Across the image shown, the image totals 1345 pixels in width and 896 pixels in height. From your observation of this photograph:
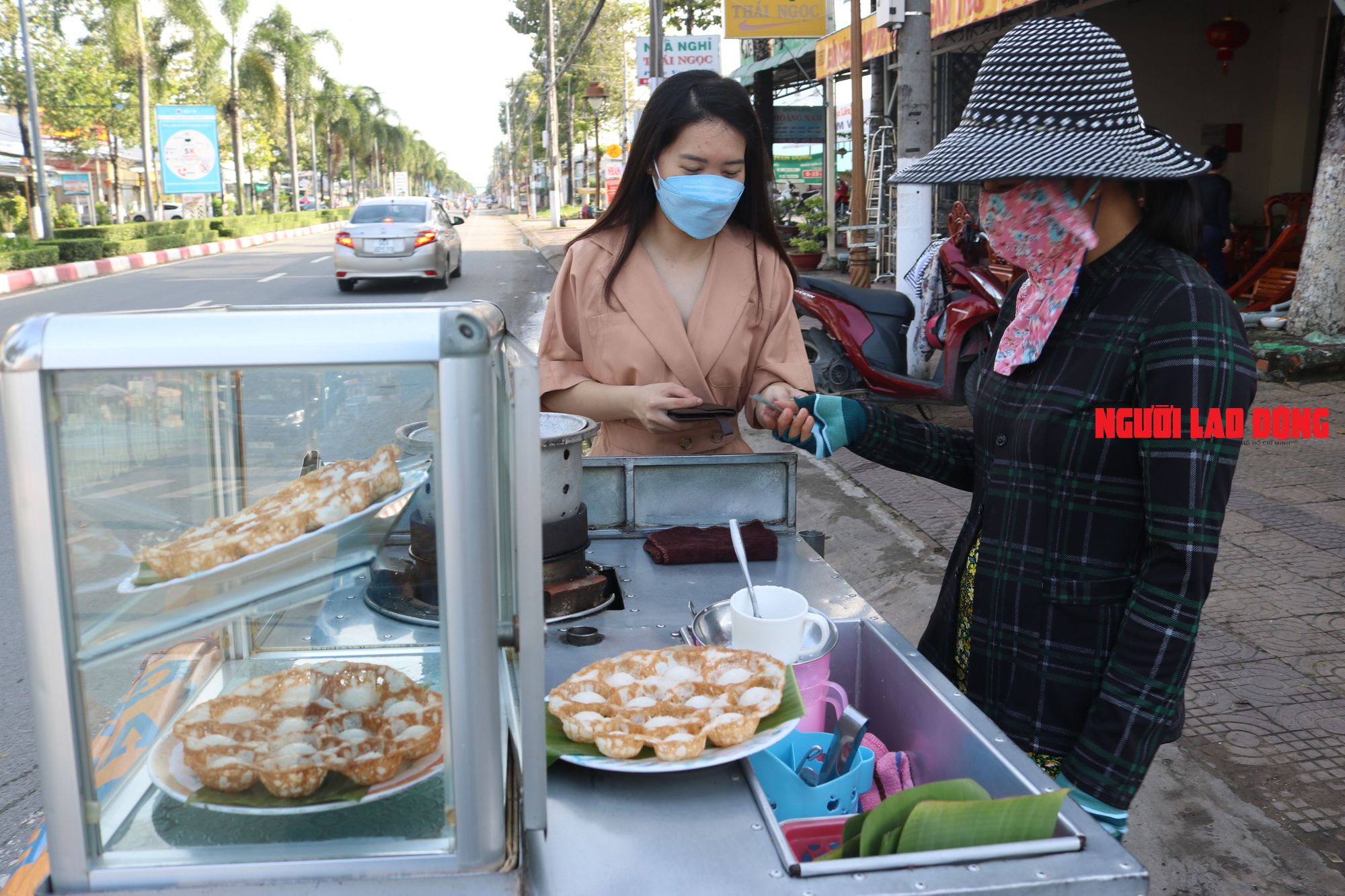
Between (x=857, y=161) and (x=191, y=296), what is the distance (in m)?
10.9

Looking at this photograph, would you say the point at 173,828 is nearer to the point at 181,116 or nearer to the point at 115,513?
the point at 115,513

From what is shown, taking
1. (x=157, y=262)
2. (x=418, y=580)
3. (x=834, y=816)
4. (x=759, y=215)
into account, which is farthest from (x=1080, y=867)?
(x=157, y=262)

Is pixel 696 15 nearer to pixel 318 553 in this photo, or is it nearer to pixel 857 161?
pixel 857 161

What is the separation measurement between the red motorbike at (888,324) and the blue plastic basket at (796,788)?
5.76m

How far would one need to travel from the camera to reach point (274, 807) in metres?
1.25

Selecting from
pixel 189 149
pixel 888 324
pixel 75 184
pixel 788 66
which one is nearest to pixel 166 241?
pixel 189 149

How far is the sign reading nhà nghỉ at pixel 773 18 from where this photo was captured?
10.9 metres

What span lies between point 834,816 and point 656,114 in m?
1.66

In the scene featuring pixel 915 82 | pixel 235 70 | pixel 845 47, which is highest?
pixel 235 70

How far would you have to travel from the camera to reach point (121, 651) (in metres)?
1.21

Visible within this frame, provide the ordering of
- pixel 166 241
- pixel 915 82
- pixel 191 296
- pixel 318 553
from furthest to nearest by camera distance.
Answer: pixel 166 241 < pixel 191 296 < pixel 915 82 < pixel 318 553

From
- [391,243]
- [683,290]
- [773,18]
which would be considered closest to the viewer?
[683,290]

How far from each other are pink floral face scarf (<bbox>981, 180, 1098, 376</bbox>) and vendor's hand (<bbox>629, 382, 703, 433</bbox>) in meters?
0.71

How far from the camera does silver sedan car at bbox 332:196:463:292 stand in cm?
1627
